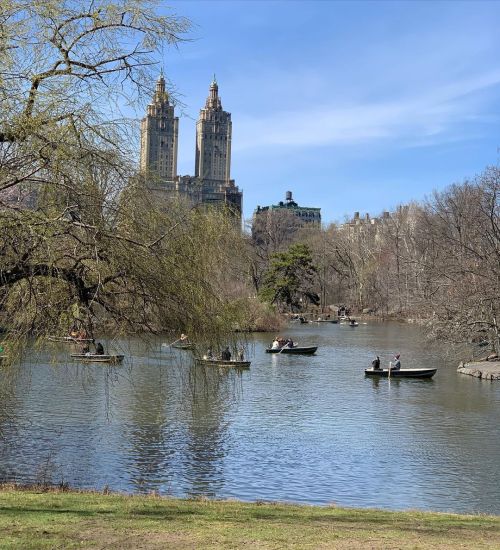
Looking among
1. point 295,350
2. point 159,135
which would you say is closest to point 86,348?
point 159,135

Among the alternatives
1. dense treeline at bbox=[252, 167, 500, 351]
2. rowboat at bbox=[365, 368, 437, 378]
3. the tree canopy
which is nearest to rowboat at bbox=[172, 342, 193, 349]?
dense treeline at bbox=[252, 167, 500, 351]

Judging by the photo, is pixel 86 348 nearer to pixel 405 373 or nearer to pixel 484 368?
pixel 405 373

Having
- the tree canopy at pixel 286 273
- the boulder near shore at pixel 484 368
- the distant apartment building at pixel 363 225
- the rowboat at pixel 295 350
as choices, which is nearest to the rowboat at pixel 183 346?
the boulder near shore at pixel 484 368

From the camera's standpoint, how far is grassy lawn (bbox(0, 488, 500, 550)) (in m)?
5.84

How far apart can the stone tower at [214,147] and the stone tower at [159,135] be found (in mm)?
1361

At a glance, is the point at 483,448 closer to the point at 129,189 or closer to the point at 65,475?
the point at 65,475

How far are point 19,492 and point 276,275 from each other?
2265 inches

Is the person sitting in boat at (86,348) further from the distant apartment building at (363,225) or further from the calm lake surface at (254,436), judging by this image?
the distant apartment building at (363,225)

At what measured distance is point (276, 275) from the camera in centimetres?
6606

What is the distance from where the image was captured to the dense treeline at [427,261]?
29.1 meters

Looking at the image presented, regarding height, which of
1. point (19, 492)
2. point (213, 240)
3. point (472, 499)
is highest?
point (213, 240)

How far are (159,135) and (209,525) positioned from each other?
4646 mm

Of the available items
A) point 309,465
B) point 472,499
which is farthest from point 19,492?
point 472,499

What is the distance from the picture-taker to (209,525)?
6.73 metres
